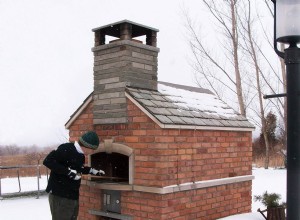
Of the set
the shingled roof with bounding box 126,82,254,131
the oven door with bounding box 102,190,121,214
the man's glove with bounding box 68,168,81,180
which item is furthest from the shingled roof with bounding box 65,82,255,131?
the oven door with bounding box 102,190,121,214

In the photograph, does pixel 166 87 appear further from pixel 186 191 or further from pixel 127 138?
pixel 186 191

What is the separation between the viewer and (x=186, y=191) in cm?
557

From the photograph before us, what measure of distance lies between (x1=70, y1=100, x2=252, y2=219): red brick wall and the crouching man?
0.62 metres

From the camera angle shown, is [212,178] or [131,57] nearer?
[131,57]

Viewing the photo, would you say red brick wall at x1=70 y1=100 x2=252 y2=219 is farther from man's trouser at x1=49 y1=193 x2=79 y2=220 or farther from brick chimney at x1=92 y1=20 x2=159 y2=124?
man's trouser at x1=49 y1=193 x2=79 y2=220

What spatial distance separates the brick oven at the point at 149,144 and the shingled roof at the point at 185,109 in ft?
0.07

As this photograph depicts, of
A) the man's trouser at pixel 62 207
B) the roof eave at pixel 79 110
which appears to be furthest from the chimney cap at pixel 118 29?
the man's trouser at pixel 62 207

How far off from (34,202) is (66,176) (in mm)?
6119

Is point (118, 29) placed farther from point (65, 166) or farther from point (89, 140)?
point (65, 166)

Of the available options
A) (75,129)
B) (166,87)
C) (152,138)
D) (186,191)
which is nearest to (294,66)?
(152,138)

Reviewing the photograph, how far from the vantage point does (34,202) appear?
10773 millimetres

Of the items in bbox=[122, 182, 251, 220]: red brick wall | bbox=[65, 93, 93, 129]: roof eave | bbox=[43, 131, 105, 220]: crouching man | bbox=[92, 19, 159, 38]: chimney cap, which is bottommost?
bbox=[122, 182, 251, 220]: red brick wall

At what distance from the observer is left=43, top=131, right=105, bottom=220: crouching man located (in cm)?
525

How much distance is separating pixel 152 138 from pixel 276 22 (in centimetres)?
265
